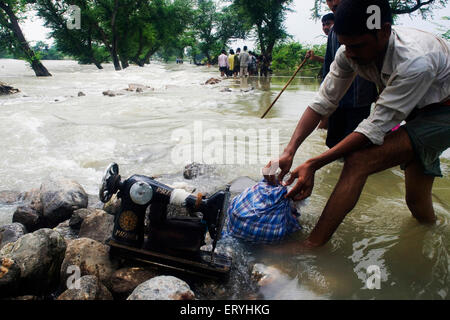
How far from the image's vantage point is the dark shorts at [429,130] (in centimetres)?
190

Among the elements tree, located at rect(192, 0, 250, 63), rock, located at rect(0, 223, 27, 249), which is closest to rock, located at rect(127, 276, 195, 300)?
rock, located at rect(0, 223, 27, 249)

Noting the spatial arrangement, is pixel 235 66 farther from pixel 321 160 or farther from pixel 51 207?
pixel 321 160

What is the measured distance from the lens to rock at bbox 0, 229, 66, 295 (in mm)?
1712

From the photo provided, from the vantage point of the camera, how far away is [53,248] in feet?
6.06

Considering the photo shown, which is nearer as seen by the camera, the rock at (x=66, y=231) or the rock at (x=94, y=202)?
the rock at (x=66, y=231)

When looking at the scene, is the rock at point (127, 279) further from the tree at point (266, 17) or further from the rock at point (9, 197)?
the tree at point (266, 17)

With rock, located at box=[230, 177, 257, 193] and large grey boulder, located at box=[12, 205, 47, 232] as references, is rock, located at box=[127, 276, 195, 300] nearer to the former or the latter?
large grey boulder, located at box=[12, 205, 47, 232]

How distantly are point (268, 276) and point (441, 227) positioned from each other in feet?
5.36

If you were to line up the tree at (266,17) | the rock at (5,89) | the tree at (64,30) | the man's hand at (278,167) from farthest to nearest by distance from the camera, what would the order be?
1. the tree at (266,17)
2. the tree at (64,30)
3. the rock at (5,89)
4. the man's hand at (278,167)

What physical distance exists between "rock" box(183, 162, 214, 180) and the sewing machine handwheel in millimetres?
1937

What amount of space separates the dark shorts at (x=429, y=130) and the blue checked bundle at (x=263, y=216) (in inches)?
37.0

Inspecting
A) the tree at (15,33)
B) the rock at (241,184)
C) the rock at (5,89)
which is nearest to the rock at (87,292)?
the rock at (241,184)
